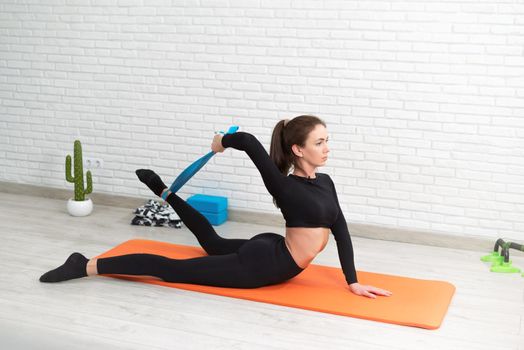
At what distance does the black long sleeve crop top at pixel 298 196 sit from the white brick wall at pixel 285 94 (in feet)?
4.47

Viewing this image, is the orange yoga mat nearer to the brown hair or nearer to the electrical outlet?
the brown hair

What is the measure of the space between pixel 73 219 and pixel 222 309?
2.20 m

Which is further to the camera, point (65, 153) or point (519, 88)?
point (65, 153)

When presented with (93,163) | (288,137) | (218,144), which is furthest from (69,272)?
(93,163)

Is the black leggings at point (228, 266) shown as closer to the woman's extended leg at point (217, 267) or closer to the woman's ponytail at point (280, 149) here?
the woman's extended leg at point (217, 267)

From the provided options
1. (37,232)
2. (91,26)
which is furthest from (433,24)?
(37,232)

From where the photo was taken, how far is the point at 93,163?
20.1 feet

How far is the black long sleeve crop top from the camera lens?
391cm

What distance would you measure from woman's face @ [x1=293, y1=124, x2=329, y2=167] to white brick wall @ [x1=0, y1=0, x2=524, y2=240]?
1.41 meters

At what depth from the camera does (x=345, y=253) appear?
405cm

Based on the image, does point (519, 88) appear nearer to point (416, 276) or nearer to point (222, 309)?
point (416, 276)

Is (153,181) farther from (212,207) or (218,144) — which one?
(212,207)

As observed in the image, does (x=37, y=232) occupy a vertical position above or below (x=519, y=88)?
below

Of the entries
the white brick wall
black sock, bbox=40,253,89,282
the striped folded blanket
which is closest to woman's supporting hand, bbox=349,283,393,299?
the white brick wall
